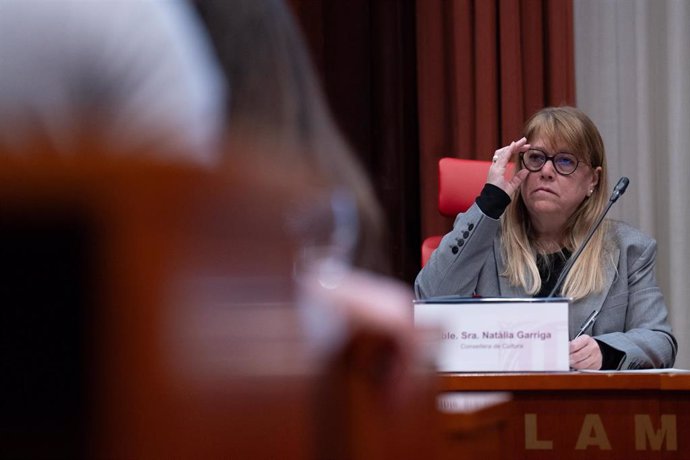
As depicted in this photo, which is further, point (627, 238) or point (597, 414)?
point (627, 238)

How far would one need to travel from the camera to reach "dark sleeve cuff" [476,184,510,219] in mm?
2240

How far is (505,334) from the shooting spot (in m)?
1.68

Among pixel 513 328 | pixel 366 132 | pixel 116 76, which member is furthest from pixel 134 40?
pixel 366 132

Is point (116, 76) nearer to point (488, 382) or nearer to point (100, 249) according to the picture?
point (100, 249)

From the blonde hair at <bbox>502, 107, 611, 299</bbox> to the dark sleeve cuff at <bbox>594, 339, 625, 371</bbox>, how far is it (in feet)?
0.76

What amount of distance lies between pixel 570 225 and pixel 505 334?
2.31 feet

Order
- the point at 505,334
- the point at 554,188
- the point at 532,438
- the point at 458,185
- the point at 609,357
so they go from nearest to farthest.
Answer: the point at 532,438, the point at 505,334, the point at 609,357, the point at 554,188, the point at 458,185

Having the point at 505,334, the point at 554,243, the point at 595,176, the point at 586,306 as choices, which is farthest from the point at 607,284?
the point at 505,334

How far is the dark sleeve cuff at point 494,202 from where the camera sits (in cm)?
224

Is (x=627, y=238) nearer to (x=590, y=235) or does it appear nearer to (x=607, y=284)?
(x=607, y=284)

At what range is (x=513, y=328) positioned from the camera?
1.68 metres

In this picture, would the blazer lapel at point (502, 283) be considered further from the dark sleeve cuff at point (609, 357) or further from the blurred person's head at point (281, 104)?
the blurred person's head at point (281, 104)

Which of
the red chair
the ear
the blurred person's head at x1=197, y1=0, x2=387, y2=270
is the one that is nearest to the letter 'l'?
the ear

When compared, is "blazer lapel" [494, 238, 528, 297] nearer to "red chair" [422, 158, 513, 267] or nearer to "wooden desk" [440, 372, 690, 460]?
"red chair" [422, 158, 513, 267]
